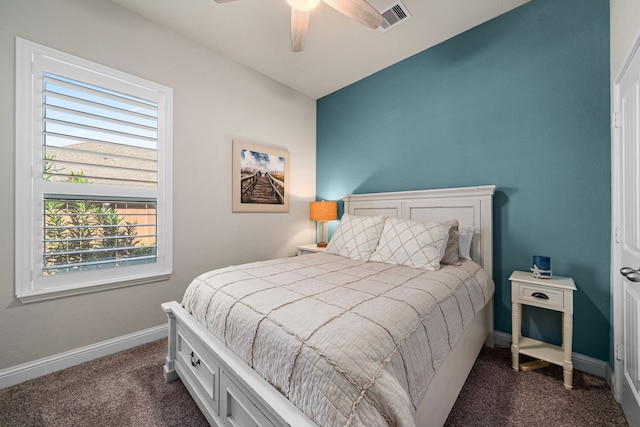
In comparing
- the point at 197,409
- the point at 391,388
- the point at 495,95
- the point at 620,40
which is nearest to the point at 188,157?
the point at 197,409

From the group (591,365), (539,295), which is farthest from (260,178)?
(591,365)

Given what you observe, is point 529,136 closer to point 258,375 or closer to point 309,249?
point 309,249

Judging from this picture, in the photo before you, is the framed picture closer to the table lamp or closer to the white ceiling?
the table lamp

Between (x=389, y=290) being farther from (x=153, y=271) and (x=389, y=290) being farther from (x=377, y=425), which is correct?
(x=153, y=271)

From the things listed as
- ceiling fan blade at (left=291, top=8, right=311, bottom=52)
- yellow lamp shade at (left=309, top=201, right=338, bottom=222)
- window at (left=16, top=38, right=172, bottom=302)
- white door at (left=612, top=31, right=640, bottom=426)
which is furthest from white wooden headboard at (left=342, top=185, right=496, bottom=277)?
window at (left=16, top=38, right=172, bottom=302)

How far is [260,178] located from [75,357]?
220 centimetres

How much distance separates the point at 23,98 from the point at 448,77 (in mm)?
3389

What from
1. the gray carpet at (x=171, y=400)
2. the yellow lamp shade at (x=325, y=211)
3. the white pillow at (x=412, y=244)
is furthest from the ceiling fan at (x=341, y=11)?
the gray carpet at (x=171, y=400)

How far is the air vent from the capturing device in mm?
2049

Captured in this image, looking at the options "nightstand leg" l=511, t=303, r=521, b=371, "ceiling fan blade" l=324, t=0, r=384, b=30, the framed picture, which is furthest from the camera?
the framed picture

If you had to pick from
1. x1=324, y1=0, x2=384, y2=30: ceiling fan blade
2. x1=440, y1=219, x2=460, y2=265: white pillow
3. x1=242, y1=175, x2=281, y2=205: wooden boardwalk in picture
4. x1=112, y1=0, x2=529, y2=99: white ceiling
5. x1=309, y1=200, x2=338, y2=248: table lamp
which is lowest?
x1=440, y1=219, x2=460, y2=265: white pillow

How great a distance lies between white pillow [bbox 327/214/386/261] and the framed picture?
1.08 m

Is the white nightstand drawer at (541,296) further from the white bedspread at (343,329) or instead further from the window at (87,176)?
the window at (87,176)

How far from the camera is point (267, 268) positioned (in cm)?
Answer: 186
